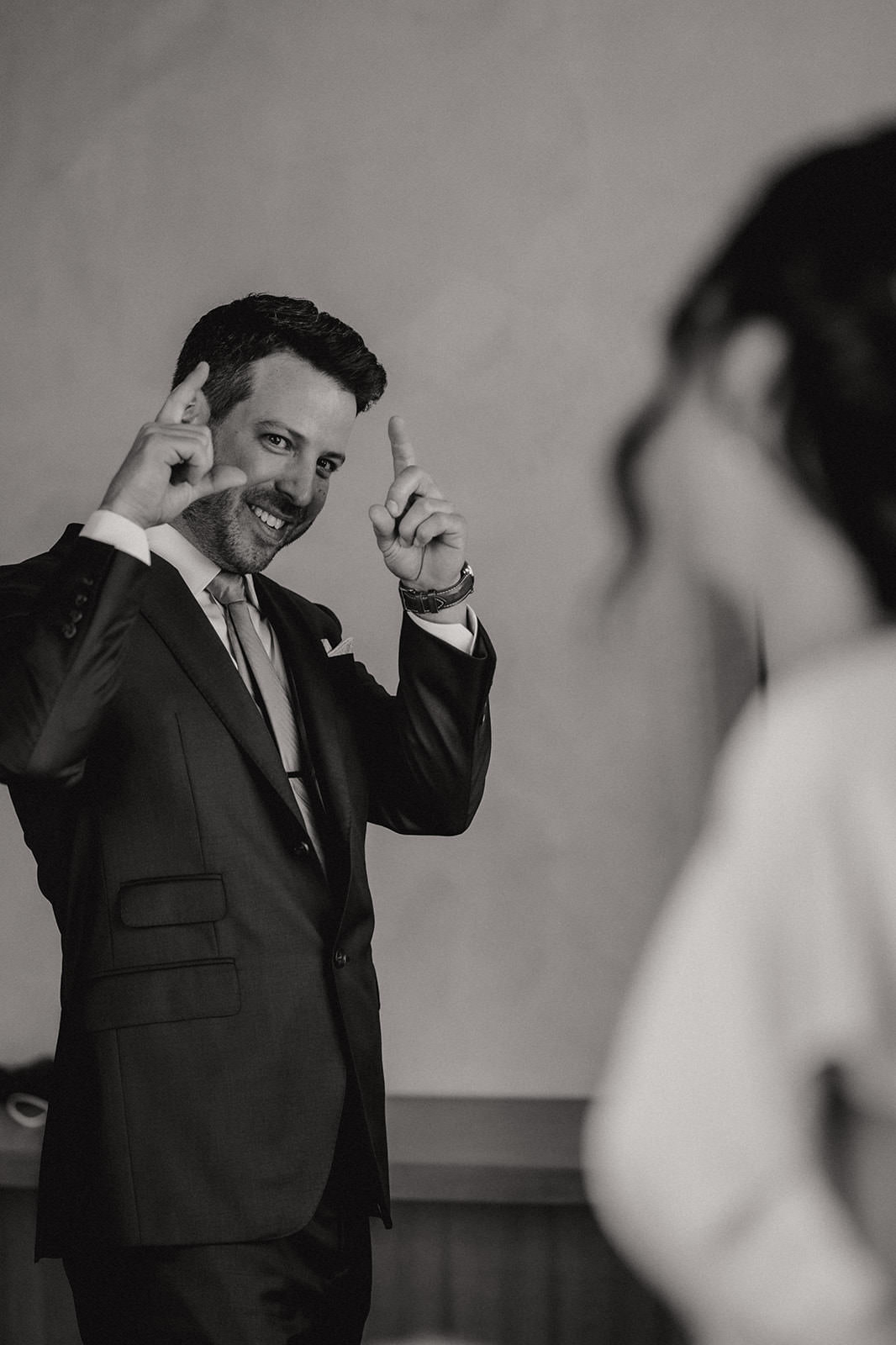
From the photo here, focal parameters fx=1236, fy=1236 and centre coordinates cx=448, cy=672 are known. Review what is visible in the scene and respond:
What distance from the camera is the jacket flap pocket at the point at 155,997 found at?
4.21ft

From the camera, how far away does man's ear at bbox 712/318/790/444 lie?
0.62 m

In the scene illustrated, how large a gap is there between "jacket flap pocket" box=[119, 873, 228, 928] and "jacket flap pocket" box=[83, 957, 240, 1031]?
5 cm

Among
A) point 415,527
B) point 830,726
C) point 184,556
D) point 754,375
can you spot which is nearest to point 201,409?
point 184,556

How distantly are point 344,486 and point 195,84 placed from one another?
2.80 feet

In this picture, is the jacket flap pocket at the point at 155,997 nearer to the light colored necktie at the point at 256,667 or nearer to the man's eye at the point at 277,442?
the light colored necktie at the point at 256,667

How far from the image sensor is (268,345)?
63.9 inches

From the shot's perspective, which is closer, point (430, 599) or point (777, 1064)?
point (777, 1064)

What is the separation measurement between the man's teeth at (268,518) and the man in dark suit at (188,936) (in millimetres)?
120

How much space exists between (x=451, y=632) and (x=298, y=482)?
282 millimetres

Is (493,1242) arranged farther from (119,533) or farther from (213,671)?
(119,533)

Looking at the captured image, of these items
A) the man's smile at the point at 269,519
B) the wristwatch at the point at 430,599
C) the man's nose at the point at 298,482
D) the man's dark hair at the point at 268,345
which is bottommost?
the wristwatch at the point at 430,599

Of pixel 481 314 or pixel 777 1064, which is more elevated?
pixel 481 314

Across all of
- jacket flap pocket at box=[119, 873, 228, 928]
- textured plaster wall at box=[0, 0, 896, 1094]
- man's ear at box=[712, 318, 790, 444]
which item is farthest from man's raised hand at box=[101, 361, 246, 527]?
textured plaster wall at box=[0, 0, 896, 1094]

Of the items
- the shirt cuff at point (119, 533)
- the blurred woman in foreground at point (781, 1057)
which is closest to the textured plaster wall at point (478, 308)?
the shirt cuff at point (119, 533)
